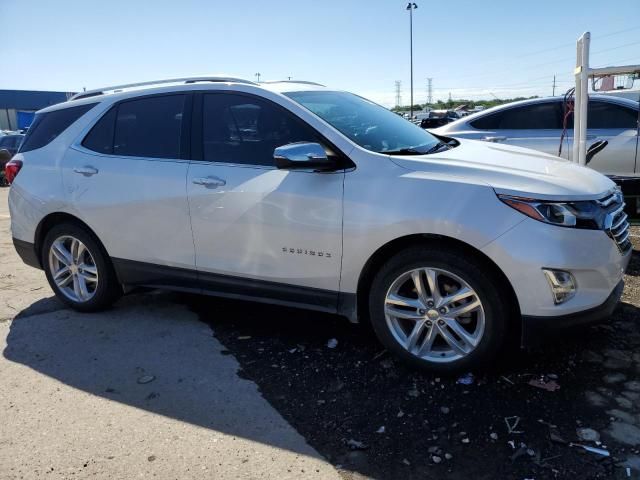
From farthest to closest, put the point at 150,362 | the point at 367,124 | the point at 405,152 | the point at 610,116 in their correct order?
the point at 610,116
the point at 367,124
the point at 150,362
the point at 405,152

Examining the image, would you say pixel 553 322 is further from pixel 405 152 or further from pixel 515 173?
pixel 405 152

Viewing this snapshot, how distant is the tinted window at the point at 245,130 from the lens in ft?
12.2

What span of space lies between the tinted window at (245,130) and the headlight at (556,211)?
1.33 m

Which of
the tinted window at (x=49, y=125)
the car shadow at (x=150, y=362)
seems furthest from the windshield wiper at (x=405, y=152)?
the tinted window at (x=49, y=125)

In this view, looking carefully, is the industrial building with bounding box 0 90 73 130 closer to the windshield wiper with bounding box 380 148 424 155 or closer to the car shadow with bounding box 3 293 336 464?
the car shadow with bounding box 3 293 336 464

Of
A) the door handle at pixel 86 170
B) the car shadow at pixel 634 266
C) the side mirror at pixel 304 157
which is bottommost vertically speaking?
the car shadow at pixel 634 266

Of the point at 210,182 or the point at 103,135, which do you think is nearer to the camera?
the point at 210,182

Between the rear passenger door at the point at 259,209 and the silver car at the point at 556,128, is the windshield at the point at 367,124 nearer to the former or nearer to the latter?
the rear passenger door at the point at 259,209

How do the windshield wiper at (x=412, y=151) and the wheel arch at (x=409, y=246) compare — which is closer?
the wheel arch at (x=409, y=246)

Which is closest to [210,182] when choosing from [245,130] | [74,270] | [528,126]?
[245,130]

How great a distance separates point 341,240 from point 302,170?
1.71 ft

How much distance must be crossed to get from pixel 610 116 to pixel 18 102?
6362 centimetres

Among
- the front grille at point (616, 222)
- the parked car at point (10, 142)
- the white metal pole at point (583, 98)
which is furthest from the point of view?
the parked car at point (10, 142)

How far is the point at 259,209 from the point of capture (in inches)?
144
